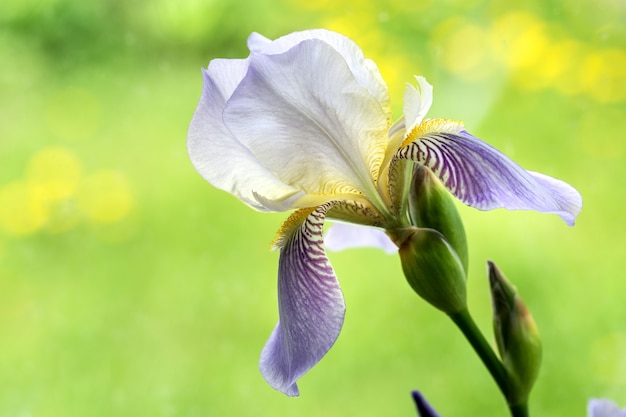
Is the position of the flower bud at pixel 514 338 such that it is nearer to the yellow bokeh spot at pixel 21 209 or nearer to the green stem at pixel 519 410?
the green stem at pixel 519 410

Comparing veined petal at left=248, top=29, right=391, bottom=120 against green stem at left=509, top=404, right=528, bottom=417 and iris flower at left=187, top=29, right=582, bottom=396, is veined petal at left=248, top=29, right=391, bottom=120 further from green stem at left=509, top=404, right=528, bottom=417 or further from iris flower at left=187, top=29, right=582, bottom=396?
green stem at left=509, top=404, right=528, bottom=417

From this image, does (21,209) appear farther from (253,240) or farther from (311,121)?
(311,121)

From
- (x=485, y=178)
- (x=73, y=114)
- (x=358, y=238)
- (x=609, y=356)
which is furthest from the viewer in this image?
(x=73, y=114)

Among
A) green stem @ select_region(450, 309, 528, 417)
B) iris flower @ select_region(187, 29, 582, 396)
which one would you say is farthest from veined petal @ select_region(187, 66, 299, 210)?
green stem @ select_region(450, 309, 528, 417)

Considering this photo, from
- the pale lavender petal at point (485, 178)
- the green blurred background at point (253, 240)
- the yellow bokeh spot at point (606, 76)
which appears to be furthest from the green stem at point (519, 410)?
the yellow bokeh spot at point (606, 76)

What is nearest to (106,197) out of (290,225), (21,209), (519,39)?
(21,209)
